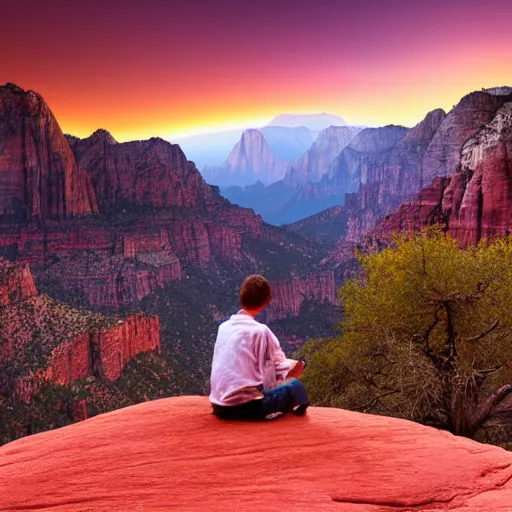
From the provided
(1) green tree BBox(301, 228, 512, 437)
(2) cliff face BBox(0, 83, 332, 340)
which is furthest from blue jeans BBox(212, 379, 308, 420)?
(2) cliff face BBox(0, 83, 332, 340)

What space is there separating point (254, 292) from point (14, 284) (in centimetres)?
6391

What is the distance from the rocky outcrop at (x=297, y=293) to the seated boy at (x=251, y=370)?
124465 millimetres

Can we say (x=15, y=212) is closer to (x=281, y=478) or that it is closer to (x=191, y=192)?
(x=191, y=192)

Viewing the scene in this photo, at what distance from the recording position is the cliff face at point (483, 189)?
63.7m

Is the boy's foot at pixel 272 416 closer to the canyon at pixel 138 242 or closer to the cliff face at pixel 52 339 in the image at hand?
the cliff face at pixel 52 339

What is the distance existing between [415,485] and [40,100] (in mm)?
163123

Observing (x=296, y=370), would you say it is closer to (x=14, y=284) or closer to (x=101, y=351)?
(x=101, y=351)

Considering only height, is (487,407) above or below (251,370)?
below

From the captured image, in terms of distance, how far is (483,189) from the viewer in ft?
218

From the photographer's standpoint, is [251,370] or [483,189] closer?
[251,370]

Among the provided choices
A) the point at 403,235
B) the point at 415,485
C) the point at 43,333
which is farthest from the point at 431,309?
the point at 43,333

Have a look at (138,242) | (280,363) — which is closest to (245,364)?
(280,363)

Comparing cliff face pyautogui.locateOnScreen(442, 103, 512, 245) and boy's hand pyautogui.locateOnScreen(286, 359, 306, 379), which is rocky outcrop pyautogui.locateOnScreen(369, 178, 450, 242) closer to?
cliff face pyautogui.locateOnScreen(442, 103, 512, 245)

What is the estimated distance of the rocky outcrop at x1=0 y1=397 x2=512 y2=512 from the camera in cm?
554
